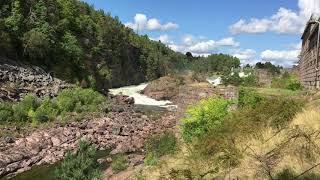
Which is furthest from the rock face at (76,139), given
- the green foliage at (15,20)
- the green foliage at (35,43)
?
the green foliage at (15,20)

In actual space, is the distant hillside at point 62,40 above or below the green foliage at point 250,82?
above

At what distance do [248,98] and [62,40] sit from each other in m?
59.9

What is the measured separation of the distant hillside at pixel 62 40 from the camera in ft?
229

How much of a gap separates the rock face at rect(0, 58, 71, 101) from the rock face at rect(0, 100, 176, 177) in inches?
377

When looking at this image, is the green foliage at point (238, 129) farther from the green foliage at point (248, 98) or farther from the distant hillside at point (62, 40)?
the distant hillside at point (62, 40)

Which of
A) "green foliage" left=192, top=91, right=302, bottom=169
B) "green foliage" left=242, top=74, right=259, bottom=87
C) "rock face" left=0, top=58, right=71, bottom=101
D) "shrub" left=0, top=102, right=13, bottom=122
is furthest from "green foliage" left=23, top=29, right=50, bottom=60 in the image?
"green foliage" left=192, top=91, right=302, bottom=169

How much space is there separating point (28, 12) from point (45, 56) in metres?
7.99

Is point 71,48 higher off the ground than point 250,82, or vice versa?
point 71,48

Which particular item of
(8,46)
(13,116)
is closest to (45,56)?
(8,46)

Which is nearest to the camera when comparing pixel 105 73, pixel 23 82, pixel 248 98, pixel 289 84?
pixel 248 98

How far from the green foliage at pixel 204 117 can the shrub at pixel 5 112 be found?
2664 centimetres

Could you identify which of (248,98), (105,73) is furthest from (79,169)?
(105,73)

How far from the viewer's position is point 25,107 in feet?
162

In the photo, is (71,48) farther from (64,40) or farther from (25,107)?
(25,107)
